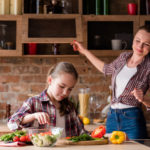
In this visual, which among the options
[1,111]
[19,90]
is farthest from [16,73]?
[1,111]

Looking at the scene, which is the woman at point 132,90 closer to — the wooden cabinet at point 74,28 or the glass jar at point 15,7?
the wooden cabinet at point 74,28

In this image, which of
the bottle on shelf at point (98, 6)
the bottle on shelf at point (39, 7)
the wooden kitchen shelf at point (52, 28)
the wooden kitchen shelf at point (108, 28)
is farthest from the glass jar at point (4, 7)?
the bottle on shelf at point (98, 6)

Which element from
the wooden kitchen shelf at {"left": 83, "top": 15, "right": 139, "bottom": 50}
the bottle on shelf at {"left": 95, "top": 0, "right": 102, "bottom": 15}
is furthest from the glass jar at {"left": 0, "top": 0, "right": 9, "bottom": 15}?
the bottle on shelf at {"left": 95, "top": 0, "right": 102, "bottom": 15}

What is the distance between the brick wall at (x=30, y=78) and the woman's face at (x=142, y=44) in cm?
128

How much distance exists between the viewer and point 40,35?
145 inches

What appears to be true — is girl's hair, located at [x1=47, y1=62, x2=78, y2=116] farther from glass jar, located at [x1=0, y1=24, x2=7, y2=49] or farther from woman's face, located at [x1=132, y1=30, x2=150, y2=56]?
glass jar, located at [x1=0, y1=24, x2=7, y2=49]

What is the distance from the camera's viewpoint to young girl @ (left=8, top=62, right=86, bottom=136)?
2.13 metres

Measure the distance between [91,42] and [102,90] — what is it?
0.64 metres

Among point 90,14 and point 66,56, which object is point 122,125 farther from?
point 90,14

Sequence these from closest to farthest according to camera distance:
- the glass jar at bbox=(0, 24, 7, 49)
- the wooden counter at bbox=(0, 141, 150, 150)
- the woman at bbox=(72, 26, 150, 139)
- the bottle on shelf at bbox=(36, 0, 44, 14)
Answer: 1. the wooden counter at bbox=(0, 141, 150, 150)
2. the woman at bbox=(72, 26, 150, 139)
3. the glass jar at bbox=(0, 24, 7, 49)
4. the bottle on shelf at bbox=(36, 0, 44, 14)

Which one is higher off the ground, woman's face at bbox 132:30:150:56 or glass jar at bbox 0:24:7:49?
glass jar at bbox 0:24:7:49

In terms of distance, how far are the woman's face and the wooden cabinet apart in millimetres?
927

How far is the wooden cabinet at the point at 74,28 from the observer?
3.69 metres

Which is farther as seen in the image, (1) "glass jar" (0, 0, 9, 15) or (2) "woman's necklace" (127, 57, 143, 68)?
(1) "glass jar" (0, 0, 9, 15)
